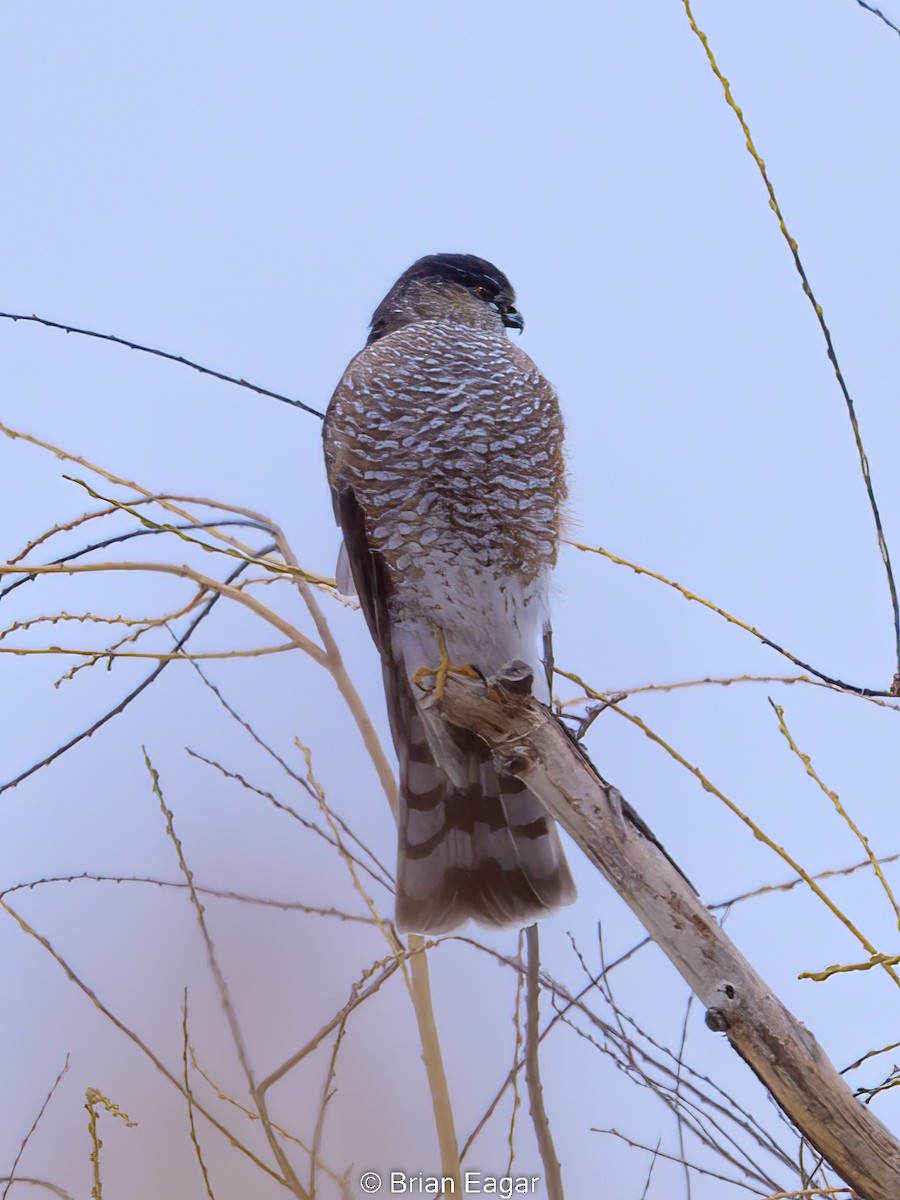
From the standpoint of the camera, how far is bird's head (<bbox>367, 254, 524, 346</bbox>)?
2443 millimetres

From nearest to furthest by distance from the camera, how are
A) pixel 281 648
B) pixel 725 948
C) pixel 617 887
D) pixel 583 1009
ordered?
1. pixel 725 948
2. pixel 617 887
3. pixel 583 1009
4. pixel 281 648

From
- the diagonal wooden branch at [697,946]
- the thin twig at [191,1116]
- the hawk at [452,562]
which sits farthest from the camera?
the hawk at [452,562]

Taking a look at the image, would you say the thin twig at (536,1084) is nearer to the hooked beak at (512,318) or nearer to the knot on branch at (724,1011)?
the knot on branch at (724,1011)

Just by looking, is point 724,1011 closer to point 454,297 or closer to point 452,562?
point 452,562

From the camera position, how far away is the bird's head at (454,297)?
2443 millimetres

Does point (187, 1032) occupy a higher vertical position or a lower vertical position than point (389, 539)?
lower

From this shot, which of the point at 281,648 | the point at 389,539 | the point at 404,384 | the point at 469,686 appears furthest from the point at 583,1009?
the point at 404,384

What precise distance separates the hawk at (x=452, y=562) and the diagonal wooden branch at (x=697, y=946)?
334 mm

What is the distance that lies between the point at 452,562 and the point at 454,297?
711 millimetres

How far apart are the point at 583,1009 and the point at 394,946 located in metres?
0.29

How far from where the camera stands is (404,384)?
6.98 ft

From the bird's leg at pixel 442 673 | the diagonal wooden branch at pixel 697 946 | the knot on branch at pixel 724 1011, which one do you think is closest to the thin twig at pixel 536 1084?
the diagonal wooden branch at pixel 697 946

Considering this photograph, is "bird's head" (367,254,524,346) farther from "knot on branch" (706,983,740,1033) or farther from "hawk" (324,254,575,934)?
"knot on branch" (706,983,740,1033)

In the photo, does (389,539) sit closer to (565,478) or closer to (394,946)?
(565,478)
